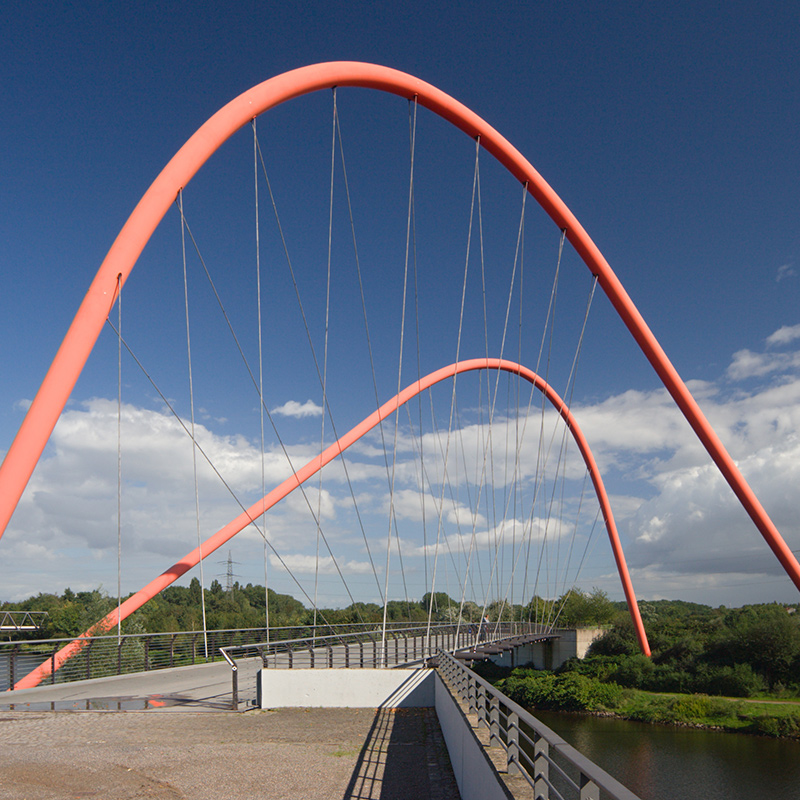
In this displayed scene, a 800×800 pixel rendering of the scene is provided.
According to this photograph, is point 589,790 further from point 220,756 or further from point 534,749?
point 220,756

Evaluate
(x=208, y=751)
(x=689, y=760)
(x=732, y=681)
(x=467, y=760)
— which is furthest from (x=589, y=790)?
(x=732, y=681)

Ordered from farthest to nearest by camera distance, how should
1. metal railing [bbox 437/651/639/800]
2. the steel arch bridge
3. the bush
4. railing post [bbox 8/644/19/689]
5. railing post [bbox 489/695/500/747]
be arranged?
the bush → railing post [bbox 8/644/19/689] → the steel arch bridge → railing post [bbox 489/695/500/747] → metal railing [bbox 437/651/639/800]

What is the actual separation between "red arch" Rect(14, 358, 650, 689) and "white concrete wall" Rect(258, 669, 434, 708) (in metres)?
3.21

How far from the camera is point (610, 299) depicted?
2025 centimetres

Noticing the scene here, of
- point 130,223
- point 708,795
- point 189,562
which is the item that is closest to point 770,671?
point 708,795

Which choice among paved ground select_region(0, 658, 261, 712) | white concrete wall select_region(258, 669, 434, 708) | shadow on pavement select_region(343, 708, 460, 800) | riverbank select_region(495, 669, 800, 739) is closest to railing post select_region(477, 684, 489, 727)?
shadow on pavement select_region(343, 708, 460, 800)

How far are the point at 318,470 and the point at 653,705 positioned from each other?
84.5ft

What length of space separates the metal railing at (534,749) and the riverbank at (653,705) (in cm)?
3017

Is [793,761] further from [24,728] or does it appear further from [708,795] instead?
[24,728]

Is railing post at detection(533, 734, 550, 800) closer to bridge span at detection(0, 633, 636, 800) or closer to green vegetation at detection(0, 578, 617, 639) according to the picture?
bridge span at detection(0, 633, 636, 800)

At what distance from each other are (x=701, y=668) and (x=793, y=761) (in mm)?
13482

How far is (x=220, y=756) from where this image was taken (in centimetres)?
931

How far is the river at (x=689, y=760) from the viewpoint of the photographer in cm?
2573

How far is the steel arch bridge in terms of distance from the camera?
694cm
